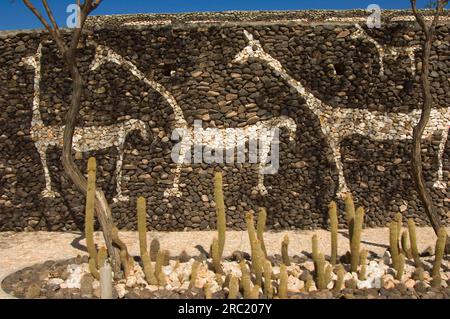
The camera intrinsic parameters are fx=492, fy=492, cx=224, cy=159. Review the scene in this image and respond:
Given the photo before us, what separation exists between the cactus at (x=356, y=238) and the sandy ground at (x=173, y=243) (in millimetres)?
1266

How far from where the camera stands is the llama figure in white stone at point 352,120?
8328 mm

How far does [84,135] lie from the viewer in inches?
333

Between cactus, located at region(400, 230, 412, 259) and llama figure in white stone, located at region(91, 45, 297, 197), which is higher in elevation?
llama figure in white stone, located at region(91, 45, 297, 197)

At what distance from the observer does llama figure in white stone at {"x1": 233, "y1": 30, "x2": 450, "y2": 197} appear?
27.3 ft

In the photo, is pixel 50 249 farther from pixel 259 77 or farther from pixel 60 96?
pixel 259 77

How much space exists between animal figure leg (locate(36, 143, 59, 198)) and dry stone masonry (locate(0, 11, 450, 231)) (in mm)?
24

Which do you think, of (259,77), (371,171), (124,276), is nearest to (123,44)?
(259,77)

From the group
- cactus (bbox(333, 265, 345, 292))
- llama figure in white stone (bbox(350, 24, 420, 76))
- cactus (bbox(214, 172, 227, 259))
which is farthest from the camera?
llama figure in white stone (bbox(350, 24, 420, 76))

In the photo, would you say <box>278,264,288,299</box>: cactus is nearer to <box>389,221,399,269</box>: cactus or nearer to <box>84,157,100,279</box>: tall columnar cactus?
<box>389,221,399,269</box>: cactus

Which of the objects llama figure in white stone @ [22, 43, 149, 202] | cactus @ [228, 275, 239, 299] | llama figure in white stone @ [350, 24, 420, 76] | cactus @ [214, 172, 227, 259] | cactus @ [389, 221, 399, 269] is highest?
llama figure in white stone @ [350, 24, 420, 76]

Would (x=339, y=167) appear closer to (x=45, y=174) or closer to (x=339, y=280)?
(x=339, y=280)

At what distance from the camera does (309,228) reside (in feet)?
27.8

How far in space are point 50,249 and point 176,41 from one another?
3946mm

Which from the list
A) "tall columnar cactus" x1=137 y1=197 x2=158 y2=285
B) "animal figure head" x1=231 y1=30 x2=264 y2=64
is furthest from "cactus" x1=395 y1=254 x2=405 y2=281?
"animal figure head" x1=231 y1=30 x2=264 y2=64
